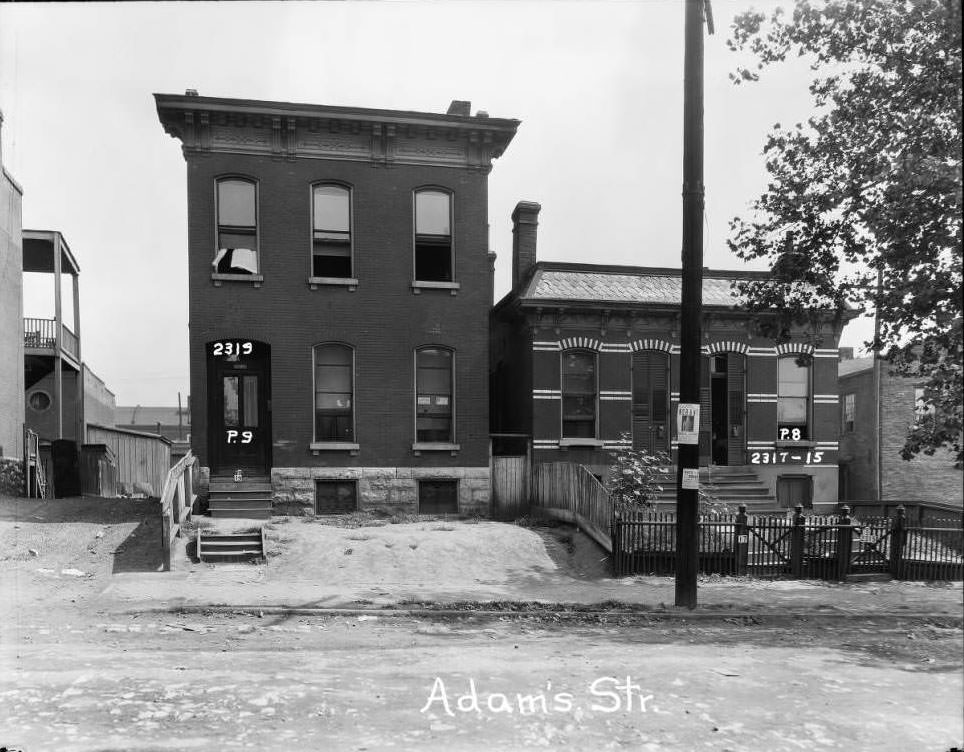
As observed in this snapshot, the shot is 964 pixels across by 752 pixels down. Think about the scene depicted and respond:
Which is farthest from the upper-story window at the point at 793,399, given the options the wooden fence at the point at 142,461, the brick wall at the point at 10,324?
the brick wall at the point at 10,324

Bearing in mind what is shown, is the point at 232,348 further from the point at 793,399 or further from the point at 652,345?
the point at 793,399

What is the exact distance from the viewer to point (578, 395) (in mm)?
19469

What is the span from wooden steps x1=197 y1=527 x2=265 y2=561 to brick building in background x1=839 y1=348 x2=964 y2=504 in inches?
401

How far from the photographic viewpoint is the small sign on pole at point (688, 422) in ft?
32.8

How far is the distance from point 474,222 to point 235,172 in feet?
19.0

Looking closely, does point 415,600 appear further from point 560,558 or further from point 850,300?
point 850,300

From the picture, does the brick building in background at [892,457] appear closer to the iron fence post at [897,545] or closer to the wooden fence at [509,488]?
the iron fence post at [897,545]

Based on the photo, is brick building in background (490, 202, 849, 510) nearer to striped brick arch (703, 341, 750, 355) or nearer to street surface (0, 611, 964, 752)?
striped brick arch (703, 341, 750, 355)

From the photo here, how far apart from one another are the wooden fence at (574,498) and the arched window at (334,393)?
4737mm

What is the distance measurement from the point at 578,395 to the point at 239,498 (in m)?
8.91

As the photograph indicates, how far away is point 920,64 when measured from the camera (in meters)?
7.52

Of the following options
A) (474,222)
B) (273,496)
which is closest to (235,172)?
(474,222)

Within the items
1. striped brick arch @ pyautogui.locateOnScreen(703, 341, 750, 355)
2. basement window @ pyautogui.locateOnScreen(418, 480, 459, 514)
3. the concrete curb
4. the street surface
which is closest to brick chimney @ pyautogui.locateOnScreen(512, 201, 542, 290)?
striped brick arch @ pyautogui.locateOnScreen(703, 341, 750, 355)

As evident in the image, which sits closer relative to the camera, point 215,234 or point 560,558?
point 560,558
